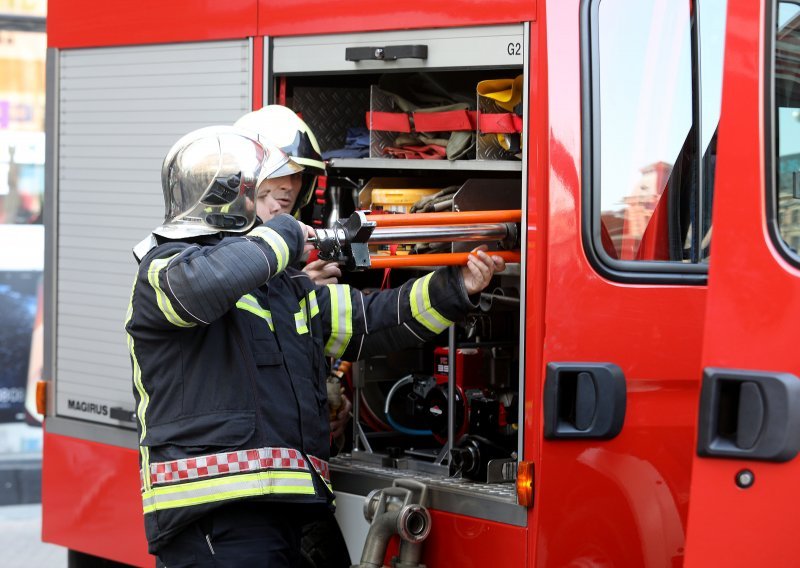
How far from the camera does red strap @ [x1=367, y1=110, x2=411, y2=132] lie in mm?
3789

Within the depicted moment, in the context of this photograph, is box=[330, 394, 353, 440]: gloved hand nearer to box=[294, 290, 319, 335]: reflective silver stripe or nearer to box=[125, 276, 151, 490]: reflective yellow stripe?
box=[294, 290, 319, 335]: reflective silver stripe

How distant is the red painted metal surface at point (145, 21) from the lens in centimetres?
392

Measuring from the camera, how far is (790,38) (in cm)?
248

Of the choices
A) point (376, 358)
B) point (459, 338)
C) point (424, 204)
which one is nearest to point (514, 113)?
point (424, 204)

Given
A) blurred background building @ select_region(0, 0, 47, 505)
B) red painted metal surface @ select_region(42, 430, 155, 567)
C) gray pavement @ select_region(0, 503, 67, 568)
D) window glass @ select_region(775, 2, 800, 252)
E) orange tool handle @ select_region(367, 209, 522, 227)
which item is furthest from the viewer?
blurred background building @ select_region(0, 0, 47, 505)

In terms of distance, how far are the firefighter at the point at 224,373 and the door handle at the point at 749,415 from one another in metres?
1.06

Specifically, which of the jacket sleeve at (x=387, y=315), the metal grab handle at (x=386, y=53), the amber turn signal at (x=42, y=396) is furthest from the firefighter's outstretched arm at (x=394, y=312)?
the amber turn signal at (x=42, y=396)

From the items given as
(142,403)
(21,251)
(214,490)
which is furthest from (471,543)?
(21,251)

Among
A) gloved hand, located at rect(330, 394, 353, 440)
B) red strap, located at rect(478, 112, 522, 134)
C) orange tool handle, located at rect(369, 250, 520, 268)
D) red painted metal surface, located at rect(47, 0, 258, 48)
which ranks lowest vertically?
gloved hand, located at rect(330, 394, 353, 440)

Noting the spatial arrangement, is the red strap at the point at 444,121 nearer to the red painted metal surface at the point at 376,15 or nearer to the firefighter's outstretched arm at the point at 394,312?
the red painted metal surface at the point at 376,15

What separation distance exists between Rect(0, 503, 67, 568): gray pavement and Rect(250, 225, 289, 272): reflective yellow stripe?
4243 millimetres

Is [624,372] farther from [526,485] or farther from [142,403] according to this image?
[142,403]

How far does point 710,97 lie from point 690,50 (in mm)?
132

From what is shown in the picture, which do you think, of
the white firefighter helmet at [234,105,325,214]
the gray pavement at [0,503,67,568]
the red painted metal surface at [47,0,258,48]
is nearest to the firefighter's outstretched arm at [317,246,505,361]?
the white firefighter helmet at [234,105,325,214]
